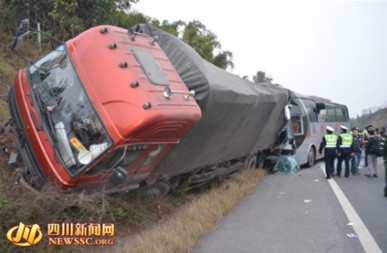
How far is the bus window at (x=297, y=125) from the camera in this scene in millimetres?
15680

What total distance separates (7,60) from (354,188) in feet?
32.3

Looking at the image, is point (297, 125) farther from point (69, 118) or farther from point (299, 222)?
point (69, 118)

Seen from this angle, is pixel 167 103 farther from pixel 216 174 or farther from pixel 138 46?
pixel 216 174

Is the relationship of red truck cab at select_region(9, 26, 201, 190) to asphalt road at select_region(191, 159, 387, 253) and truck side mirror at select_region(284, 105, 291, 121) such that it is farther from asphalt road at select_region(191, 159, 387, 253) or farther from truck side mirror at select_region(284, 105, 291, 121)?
truck side mirror at select_region(284, 105, 291, 121)

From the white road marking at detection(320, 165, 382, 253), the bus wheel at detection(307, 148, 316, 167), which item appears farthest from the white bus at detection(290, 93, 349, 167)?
the white road marking at detection(320, 165, 382, 253)

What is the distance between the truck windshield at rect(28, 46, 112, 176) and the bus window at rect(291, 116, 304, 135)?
11102mm

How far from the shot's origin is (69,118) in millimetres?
5500

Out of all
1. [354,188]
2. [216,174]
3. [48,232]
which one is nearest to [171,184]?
[216,174]

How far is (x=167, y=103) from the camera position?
5.58 metres

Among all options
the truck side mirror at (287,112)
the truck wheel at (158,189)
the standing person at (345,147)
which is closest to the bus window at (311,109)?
the truck side mirror at (287,112)

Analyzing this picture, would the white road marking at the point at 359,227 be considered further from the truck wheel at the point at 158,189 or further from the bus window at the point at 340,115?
the bus window at the point at 340,115

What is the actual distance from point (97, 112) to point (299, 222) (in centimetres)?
399

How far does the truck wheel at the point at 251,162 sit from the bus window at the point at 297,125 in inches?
105

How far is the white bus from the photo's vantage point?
623 inches
